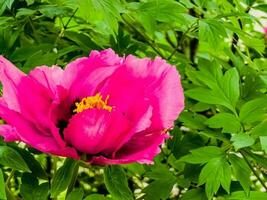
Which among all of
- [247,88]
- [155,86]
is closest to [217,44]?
[247,88]

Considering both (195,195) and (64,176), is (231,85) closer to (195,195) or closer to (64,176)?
(195,195)

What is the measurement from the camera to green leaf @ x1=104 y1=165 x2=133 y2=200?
20.2 inches

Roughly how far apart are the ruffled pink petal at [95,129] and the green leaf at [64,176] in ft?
0.11

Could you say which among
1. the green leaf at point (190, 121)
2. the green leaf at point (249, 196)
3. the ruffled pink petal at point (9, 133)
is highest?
the ruffled pink petal at point (9, 133)

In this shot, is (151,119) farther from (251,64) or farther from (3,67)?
(251,64)

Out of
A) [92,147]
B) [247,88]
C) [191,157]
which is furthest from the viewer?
[247,88]

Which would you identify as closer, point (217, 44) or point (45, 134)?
point (45, 134)

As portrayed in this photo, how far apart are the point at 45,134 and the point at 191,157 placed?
6.9 inches

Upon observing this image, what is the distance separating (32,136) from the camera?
0.47 metres

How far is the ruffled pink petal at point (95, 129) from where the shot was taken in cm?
46

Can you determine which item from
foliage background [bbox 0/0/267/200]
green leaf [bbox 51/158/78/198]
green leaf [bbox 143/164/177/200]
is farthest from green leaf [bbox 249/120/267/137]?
green leaf [bbox 51/158/78/198]

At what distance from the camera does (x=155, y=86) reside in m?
0.50

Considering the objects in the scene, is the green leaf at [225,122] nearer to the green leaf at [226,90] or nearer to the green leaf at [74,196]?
the green leaf at [226,90]

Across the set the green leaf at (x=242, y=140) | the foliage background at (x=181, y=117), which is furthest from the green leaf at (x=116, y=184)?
the green leaf at (x=242, y=140)
